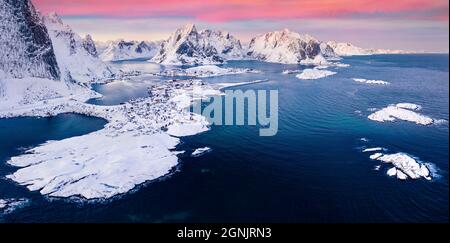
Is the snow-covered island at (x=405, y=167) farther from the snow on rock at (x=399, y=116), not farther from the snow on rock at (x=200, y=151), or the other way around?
the snow on rock at (x=200, y=151)

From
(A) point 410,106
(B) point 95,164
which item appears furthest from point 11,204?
(A) point 410,106

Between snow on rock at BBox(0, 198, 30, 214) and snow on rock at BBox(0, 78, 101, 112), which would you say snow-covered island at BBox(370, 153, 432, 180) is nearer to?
snow on rock at BBox(0, 198, 30, 214)

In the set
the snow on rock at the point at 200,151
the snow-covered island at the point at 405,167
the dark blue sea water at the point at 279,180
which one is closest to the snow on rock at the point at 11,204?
the dark blue sea water at the point at 279,180

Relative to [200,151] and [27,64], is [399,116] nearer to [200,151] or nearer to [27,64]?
[200,151]

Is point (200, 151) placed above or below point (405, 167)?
above

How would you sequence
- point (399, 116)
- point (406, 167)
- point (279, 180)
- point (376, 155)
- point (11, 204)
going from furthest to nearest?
point (399, 116)
point (376, 155)
point (406, 167)
point (279, 180)
point (11, 204)

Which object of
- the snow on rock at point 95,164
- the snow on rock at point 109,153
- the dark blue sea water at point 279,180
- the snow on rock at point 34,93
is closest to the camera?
the dark blue sea water at point 279,180
